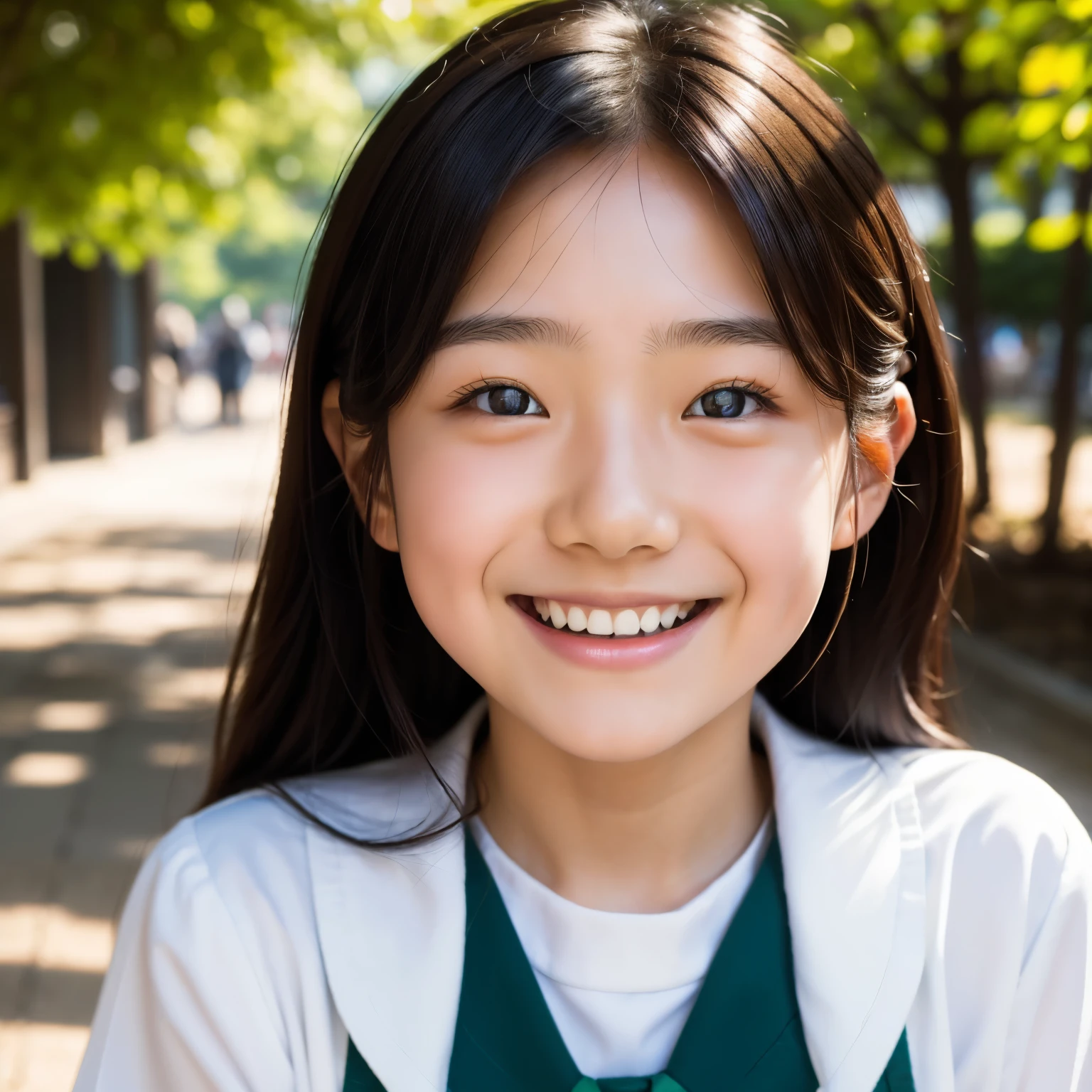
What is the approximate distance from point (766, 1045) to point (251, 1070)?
562mm

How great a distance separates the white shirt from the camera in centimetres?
150

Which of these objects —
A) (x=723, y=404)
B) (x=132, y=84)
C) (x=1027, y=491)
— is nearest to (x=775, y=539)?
(x=723, y=404)

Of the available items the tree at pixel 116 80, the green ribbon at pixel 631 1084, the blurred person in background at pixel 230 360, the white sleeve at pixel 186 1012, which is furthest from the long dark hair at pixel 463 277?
the blurred person in background at pixel 230 360

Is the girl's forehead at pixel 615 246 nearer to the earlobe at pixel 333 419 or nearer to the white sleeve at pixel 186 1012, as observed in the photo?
the earlobe at pixel 333 419

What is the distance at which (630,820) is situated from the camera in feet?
5.32

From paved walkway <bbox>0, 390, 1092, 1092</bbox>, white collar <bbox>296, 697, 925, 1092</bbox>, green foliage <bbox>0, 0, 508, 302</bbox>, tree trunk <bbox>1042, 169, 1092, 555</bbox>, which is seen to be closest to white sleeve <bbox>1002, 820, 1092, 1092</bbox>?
white collar <bbox>296, 697, 925, 1092</bbox>

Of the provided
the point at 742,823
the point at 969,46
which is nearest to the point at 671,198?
the point at 742,823

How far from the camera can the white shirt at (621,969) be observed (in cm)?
150

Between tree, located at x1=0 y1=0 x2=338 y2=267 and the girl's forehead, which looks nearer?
the girl's forehead

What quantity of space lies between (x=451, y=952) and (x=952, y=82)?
292 inches

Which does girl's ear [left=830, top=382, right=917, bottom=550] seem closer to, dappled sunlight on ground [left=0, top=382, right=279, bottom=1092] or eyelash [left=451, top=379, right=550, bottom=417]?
eyelash [left=451, top=379, right=550, bottom=417]

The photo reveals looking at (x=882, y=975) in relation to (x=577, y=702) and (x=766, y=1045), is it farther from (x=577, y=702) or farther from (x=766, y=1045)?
(x=577, y=702)

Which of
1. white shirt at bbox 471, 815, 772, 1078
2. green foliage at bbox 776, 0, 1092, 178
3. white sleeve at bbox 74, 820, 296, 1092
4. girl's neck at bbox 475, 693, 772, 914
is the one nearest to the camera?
white sleeve at bbox 74, 820, 296, 1092

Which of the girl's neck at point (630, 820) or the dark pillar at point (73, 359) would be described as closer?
the girl's neck at point (630, 820)
